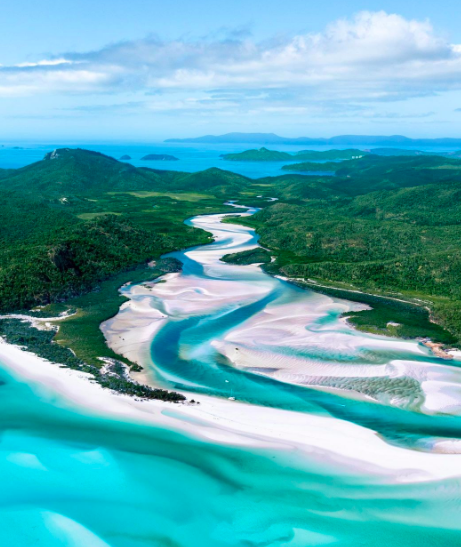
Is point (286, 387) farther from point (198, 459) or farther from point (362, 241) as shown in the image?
point (362, 241)

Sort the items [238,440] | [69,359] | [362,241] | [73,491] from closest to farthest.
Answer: [73,491] → [238,440] → [69,359] → [362,241]

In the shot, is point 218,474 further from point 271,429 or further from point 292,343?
point 292,343

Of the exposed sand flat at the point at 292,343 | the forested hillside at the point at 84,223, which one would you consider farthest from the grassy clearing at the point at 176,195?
the exposed sand flat at the point at 292,343

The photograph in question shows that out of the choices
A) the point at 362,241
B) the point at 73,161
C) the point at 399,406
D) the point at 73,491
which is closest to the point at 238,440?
the point at 73,491

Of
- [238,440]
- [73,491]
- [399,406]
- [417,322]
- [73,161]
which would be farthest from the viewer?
[73,161]

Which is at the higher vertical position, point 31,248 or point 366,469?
point 31,248

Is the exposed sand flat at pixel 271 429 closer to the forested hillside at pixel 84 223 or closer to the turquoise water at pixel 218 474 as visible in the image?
the turquoise water at pixel 218 474

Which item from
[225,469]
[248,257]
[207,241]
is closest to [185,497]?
[225,469]
